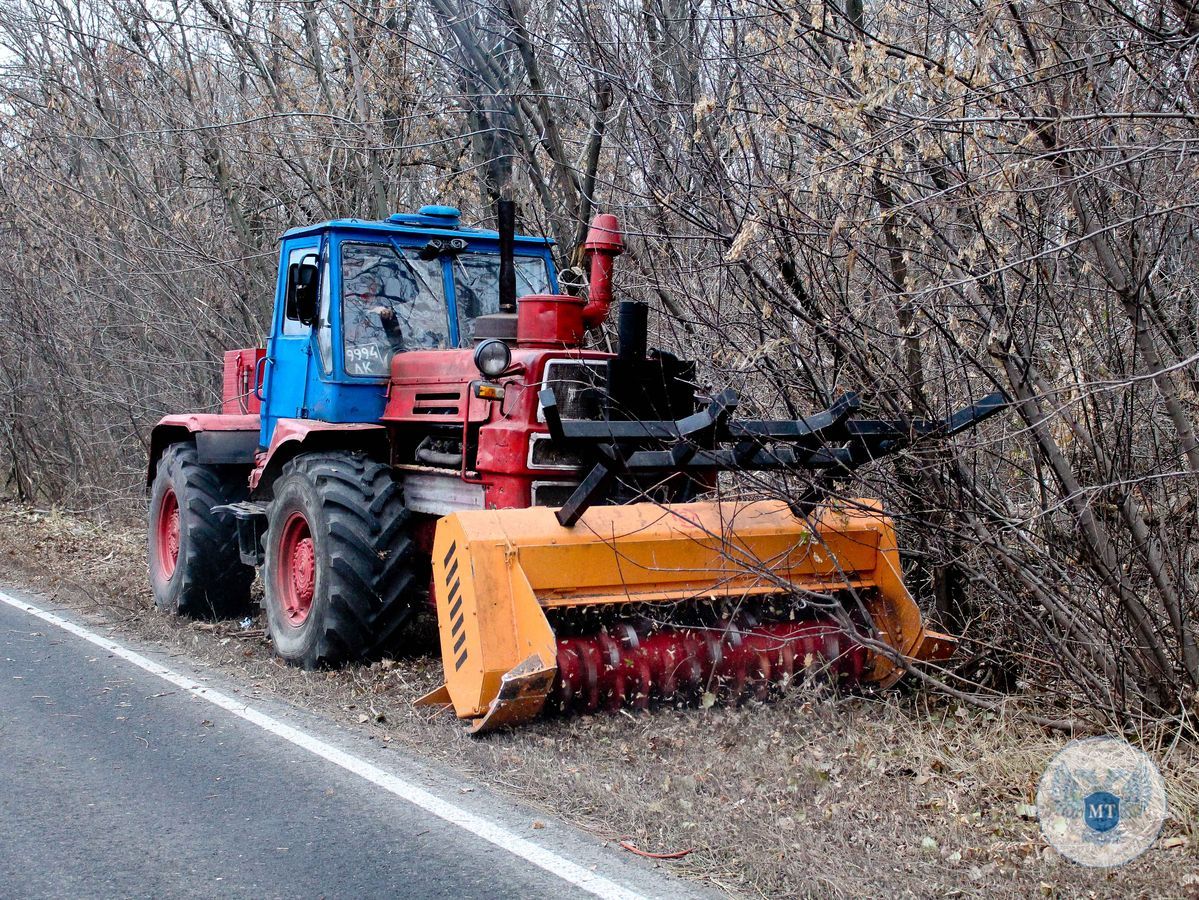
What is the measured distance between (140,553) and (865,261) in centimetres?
921

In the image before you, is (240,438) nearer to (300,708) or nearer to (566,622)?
(300,708)

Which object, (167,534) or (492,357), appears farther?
(167,534)

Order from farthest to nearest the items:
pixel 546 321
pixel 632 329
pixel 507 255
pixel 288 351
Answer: pixel 288 351, pixel 507 255, pixel 546 321, pixel 632 329

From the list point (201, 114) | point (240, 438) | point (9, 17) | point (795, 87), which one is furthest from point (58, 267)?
point (795, 87)

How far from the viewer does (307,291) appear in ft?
26.1

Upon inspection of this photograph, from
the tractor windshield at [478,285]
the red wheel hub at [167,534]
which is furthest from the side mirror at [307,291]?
the red wheel hub at [167,534]

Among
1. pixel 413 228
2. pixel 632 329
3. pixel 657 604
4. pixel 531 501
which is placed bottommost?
pixel 657 604

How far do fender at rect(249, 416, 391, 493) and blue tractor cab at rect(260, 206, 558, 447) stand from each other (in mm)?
133

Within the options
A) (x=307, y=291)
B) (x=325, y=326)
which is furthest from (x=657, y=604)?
(x=307, y=291)

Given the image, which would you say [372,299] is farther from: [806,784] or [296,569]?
[806,784]

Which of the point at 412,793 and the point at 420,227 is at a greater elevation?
the point at 420,227

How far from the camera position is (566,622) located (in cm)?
645

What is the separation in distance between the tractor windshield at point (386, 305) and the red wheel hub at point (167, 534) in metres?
3.09

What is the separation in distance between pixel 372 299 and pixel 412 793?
3.70m
